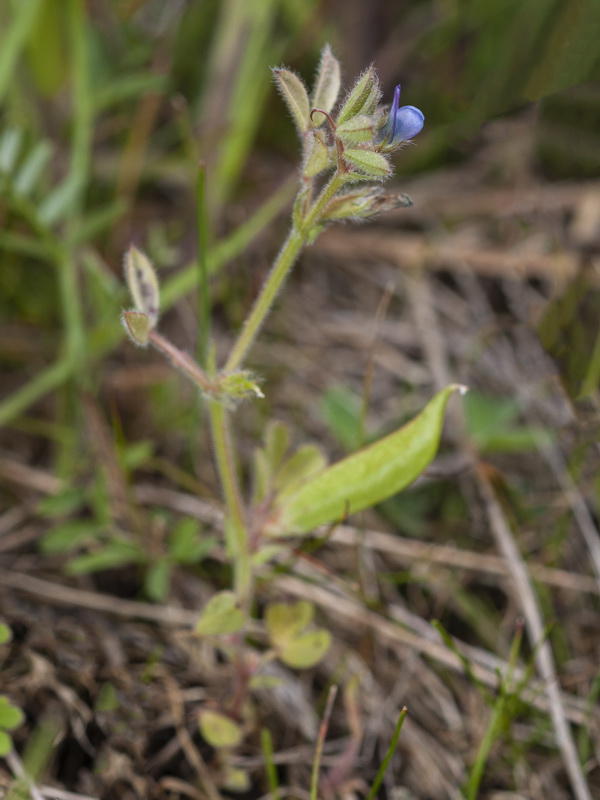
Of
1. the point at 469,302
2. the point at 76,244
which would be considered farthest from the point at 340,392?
the point at 76,244

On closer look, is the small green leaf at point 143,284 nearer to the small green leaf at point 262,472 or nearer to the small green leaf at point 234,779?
the small green leaf at point 262,472

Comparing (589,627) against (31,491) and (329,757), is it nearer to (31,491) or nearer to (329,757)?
(329,757)

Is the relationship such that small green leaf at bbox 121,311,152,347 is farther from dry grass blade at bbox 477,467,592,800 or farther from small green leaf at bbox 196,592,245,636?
dry grass blade at bbox 477,467,592,800

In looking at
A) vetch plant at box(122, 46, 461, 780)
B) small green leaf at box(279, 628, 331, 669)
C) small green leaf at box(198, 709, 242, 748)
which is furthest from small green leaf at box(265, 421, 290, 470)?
small green leaf at box(198, 709, 242, 748)

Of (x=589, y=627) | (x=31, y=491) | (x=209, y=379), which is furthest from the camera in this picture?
(x=31, y=491)

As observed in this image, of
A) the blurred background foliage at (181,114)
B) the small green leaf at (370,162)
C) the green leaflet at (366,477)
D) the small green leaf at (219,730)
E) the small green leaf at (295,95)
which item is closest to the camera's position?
the small green leaf at (370,162)

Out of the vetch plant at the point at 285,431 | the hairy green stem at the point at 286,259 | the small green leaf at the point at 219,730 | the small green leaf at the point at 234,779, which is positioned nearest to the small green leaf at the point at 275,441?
the vetch plant at the point at 285,431

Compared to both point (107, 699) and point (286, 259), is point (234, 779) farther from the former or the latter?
point (286, 259)
